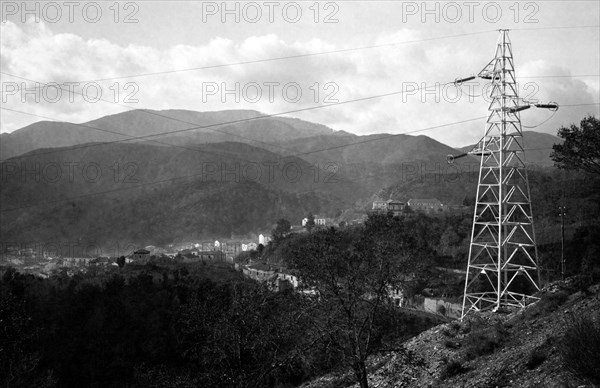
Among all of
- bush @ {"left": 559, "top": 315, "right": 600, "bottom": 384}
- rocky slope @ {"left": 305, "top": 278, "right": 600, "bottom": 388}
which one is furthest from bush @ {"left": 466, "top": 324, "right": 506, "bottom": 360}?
bush @ {"left": 559, "top": 315, "right": 600, "bottom": 384}

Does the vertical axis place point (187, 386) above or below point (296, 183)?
below

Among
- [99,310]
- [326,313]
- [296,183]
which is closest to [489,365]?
[326,313]

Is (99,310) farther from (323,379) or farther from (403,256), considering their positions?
(403,256)

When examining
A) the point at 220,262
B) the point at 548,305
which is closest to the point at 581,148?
the point at 548,305

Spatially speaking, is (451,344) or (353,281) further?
(451,344)

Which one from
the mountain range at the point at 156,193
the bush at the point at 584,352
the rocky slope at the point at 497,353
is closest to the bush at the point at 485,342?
the rocky slope at the point at 497,353

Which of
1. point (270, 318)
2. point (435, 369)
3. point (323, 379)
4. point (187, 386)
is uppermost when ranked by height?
point (270, 318)

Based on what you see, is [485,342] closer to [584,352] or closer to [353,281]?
[353,281]

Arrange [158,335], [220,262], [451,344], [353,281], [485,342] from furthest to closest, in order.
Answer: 1. [220,262]
2. [158,335]
3. [451,344]
4. [485,342]
5. [353,281]
